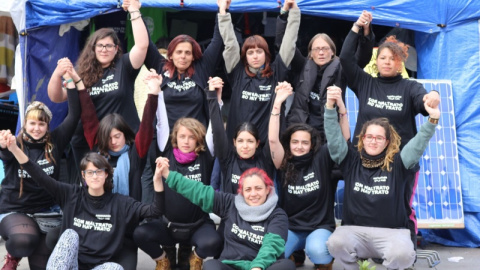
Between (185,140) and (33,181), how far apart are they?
1.18 meters

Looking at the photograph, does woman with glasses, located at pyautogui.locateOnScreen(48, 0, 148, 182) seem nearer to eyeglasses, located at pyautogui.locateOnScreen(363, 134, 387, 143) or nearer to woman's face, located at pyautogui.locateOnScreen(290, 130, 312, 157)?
woman's face, located at pyautogui.locateOnScreen(290, 130, 312, 157)

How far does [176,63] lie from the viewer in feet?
19.9

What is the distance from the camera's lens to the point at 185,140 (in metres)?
5.69

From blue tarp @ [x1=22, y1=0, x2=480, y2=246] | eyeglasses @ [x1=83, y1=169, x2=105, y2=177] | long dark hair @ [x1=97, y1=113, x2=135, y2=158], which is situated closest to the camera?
eyeglasses @ [x1=83, y1=169, x2=105, y2=177]

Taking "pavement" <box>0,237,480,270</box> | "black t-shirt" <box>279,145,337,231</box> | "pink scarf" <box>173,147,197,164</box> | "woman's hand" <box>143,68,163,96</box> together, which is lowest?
"pavement" <box>0,237,480,270</box>

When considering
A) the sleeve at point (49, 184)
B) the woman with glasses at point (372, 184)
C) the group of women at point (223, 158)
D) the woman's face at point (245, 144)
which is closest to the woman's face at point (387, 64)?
the group of women at point (223, 158)

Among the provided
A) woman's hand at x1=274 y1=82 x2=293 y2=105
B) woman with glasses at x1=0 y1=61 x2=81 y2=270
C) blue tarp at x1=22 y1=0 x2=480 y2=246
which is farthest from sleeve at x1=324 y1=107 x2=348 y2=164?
woman with glasses at x1=0 y1=61 x2=81 y2=270

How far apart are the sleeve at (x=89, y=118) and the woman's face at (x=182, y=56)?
73 cm

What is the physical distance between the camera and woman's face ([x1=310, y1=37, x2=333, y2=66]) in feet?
20.1

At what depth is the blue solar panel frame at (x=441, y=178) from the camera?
6734 millimetres

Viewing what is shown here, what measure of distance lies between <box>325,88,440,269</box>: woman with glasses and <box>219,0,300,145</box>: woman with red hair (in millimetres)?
648

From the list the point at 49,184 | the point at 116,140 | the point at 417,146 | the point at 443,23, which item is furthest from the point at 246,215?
the point at 443,23

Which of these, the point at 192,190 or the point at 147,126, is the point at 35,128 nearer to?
the point at 147,126

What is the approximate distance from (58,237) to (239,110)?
1.68 meters
